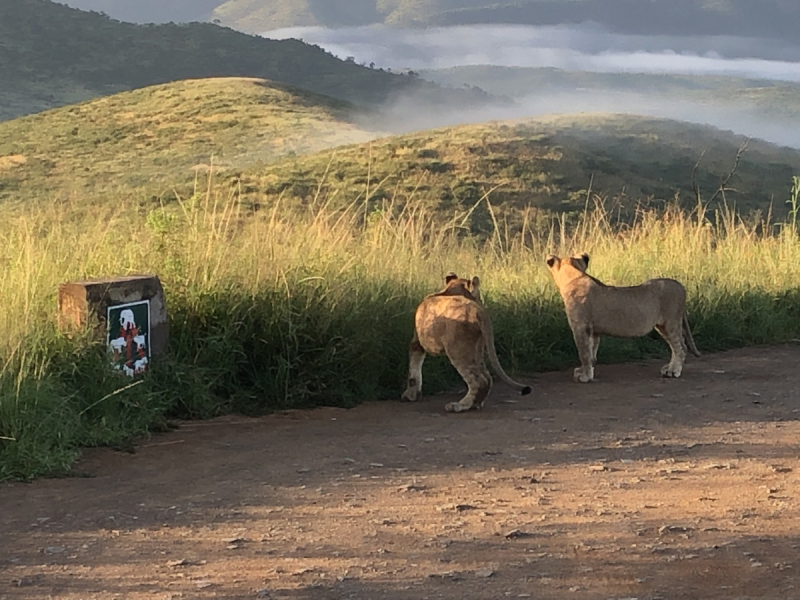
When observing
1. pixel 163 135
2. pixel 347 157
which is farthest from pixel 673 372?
pixel 163 135

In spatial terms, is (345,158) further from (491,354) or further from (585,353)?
(491,354)

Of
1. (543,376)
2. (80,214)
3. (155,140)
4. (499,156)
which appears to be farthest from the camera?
(155,140)

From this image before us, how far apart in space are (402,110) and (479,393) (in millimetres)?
71210

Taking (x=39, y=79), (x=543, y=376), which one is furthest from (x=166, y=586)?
(x=39, y=79)

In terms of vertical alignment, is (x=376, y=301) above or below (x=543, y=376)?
above

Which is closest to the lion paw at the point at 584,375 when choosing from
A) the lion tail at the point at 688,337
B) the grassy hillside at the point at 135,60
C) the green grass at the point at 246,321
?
the green grass at the point at 246,321

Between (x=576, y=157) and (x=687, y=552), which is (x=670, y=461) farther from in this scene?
(x=576, y=157)

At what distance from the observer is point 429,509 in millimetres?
5234

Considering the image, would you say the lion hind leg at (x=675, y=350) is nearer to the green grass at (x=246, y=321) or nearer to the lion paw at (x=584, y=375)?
the lion paw at (x=584, y=375)

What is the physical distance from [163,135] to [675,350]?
135 ft

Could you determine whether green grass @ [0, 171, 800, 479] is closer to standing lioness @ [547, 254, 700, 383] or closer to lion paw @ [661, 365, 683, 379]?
standing lioness @ [547, 254, 700, 383]

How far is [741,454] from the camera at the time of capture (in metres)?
6.49

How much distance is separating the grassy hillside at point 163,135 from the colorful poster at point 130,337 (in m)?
26.6

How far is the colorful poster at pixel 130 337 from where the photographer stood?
7.04 metres
